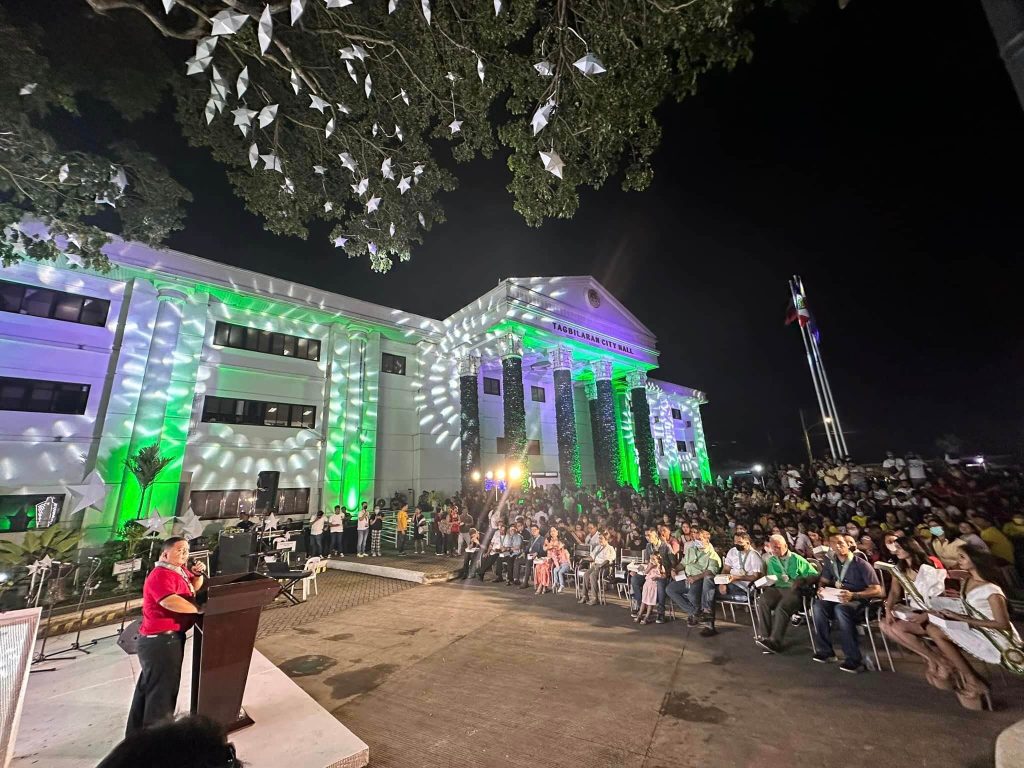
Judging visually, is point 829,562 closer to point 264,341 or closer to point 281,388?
point 281,388

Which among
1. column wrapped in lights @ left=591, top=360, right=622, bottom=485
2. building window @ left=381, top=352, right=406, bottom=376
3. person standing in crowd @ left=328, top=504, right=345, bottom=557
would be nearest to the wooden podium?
person standing in crowd @ left=328, top=504, right=345, bottom=557

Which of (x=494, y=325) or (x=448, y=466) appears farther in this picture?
(x=448, y=466)

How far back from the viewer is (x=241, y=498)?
15.1 meters

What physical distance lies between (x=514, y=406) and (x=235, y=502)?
11.6 m

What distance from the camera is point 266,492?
15.4 metres

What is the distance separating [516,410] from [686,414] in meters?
21.2

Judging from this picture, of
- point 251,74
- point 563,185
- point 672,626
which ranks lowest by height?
point 672,626

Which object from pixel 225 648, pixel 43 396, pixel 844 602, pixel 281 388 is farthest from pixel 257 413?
pixel 844 602

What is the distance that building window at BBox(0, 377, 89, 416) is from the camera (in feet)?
38.5

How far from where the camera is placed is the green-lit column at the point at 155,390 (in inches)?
503

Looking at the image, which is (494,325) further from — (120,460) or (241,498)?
(120,460)

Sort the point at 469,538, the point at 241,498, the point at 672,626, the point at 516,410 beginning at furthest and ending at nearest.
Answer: the point at 516,410 → the point at 241,498 → the point at 469,538 → the point at 672,626

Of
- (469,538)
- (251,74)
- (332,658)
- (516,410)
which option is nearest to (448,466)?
(516,410)

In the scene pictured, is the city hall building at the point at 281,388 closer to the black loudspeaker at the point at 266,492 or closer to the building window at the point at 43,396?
the building window at the point at 43,396
